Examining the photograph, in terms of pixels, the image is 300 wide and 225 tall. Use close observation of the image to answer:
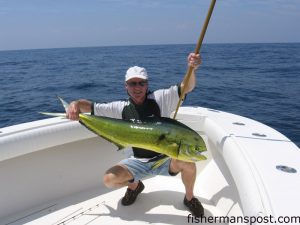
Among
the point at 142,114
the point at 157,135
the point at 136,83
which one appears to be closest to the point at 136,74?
the point at 136,83

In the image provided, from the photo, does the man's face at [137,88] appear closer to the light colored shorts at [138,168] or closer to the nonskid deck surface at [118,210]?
the light colored shorts at [138,168]

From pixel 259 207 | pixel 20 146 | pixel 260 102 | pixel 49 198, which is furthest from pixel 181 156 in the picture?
pixel 260 102

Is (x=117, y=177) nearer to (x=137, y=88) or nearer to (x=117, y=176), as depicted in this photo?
(x=117, y=176)

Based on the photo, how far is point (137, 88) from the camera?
9.21 feet

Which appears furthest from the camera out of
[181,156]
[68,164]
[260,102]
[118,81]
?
[118,81]

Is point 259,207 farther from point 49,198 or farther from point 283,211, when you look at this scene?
point 49,198

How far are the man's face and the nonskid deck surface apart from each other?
0.99 m

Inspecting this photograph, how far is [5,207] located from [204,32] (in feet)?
7.39

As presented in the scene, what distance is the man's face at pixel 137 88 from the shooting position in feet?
9.12

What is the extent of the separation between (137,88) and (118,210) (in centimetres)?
113

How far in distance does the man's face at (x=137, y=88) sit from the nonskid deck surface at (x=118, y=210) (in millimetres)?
991

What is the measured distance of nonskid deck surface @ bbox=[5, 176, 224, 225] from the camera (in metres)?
2.96

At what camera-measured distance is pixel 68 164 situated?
3439mm

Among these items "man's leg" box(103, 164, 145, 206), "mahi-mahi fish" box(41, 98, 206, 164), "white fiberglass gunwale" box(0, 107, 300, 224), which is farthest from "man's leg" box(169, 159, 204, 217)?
"mahi-mahi fish" box(41, 98, 206, 164)
